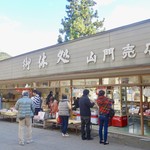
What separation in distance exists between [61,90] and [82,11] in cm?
2448

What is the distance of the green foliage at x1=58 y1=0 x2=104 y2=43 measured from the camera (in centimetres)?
3381

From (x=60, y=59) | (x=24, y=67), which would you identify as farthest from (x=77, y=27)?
(x=60, y=59)

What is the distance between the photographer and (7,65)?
59.4 feet

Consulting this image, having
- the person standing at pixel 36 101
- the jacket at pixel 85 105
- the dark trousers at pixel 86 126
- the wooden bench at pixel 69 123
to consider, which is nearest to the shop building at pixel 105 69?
the person standing at pixel 36 101

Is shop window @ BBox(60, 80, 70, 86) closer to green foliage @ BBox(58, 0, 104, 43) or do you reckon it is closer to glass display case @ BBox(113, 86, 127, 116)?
glass display case @ BBox(113, 86, 127, 116)

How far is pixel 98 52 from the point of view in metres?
10.8

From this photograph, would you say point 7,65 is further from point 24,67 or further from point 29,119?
point 29,119

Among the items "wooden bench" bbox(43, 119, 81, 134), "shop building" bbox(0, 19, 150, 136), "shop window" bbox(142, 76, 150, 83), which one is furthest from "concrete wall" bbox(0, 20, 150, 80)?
"wooden bench" bbox(43, 119, 81, 134)

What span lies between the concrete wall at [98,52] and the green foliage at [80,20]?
18.4m

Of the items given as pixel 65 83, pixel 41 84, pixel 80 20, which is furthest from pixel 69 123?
pixel 80 20

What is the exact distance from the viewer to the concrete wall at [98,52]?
8.99 meters

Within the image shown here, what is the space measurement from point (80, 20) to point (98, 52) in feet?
81.6

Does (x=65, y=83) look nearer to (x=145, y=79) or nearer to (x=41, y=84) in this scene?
(x=41, y=84)

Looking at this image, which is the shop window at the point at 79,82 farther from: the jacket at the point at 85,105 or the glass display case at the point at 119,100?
→ the jacket at the point at 85,105
